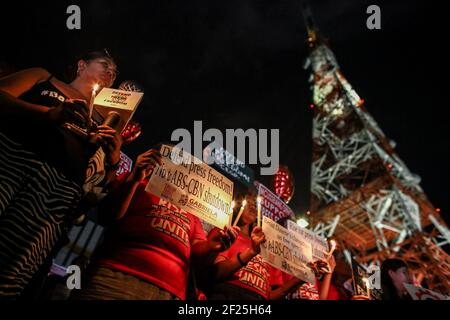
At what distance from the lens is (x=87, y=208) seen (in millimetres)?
3373

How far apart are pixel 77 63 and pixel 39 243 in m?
2.42

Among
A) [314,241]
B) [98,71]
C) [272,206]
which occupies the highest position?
[272,206]

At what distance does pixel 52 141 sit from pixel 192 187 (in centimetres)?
191

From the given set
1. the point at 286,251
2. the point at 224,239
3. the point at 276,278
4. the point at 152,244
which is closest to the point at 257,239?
the point at 224,239

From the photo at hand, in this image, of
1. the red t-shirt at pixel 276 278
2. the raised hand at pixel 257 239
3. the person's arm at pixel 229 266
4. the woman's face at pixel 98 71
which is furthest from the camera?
the red t-shirt at pixel 276 278

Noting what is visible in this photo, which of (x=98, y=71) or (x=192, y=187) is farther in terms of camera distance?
(x=192, y=187)

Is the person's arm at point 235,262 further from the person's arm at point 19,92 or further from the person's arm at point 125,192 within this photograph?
the person's arm at point 19,92

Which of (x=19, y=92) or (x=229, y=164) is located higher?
(x=229, y=164)

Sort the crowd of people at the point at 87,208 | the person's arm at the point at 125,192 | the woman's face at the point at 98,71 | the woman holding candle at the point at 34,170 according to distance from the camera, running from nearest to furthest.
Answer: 1. the woman holding candle at the point at 34,170
2. the crowd of people at the point at 87,208
3. the person's arm at the point at 125,192
4. the woman's face at the point at 98,71

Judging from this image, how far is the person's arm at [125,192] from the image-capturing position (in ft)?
11.2

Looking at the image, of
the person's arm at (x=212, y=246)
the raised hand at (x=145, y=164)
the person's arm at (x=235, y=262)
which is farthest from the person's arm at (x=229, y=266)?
the raised hand at (x=145, y=164)

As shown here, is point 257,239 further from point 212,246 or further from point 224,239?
point 212,246

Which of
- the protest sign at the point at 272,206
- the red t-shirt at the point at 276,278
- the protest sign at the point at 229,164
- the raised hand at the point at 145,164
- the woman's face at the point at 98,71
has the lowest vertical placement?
the red t-shirt at the point at 276,278

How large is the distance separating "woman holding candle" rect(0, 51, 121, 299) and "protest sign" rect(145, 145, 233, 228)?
0.91m
